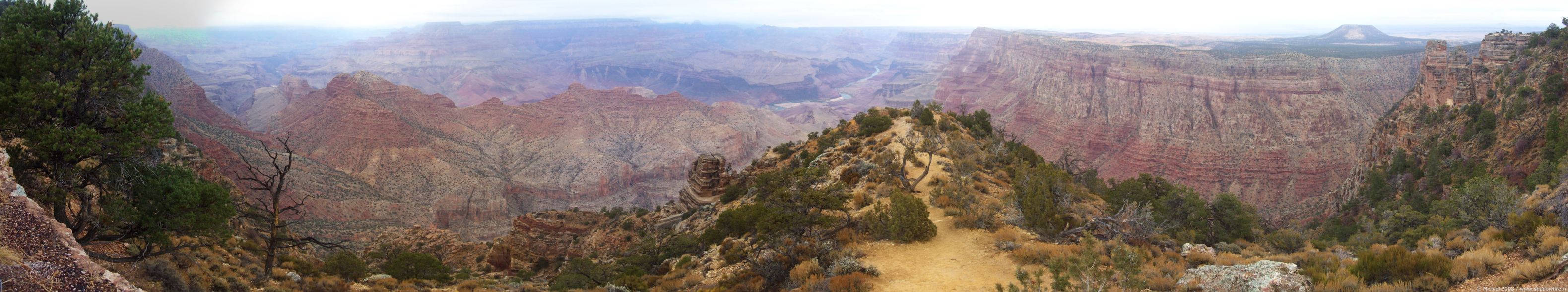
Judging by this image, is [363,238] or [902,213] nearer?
[902,213]

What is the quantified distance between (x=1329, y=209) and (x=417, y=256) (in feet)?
171

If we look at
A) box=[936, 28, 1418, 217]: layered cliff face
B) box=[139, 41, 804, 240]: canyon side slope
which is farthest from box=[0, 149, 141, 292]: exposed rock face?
box=[936, 28, 1418, 217]: layered cliff face

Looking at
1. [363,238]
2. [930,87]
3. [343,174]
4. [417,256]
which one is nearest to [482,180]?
[343,174]

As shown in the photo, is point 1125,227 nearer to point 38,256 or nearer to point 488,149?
point 38,256

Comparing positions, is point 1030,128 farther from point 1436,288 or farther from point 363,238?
point 1436,288

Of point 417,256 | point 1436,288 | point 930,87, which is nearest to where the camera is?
point 1436,288

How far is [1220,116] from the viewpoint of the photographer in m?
68.8

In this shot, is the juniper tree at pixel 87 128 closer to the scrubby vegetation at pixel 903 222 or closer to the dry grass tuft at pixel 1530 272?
the scrubby vegetation at pixel 903 222

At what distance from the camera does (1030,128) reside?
288 feet

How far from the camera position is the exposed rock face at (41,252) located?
6.37 meters

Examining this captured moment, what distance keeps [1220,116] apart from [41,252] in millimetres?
83956

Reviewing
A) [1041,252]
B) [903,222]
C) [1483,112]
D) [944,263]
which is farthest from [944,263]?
[1483,112]

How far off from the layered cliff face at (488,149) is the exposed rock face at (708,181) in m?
27.7

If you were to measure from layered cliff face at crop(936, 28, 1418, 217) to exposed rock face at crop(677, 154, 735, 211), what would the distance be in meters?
22.8
